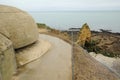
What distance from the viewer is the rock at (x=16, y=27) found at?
11180mm

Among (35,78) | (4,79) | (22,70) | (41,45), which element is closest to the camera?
(4,79)

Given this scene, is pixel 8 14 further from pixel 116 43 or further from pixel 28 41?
pixel 116 43

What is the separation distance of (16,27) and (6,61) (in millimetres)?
3032

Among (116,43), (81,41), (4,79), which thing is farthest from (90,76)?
(116,43)

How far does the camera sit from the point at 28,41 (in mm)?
12312

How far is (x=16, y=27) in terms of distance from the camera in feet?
38.1

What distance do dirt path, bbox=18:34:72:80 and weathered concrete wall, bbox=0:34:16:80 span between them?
1.77 feet

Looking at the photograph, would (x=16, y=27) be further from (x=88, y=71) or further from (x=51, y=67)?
(x=88, y=71)

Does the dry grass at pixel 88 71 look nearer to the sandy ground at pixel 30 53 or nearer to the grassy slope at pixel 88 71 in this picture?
the grassy slope at pixel 88 71

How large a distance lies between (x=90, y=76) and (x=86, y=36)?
54.1 feet

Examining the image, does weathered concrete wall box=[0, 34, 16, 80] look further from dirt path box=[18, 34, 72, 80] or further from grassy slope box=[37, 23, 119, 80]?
grassy slope box=[37, 23, 119, 80]

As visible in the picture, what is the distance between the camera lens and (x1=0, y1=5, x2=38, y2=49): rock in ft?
36.7

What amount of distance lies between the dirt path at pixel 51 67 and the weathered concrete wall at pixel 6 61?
0.54 metres

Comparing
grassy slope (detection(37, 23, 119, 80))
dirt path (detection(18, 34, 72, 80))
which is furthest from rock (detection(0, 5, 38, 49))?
grassy slope (detection(37, 23, 119, 80))
